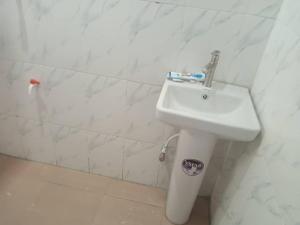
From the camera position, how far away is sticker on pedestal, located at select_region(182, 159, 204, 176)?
125 cm

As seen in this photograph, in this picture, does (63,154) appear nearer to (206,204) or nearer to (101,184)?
(101,184)

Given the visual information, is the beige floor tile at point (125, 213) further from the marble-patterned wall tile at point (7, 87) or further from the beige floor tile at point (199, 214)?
the marble-patterned wall tile at point (7, 87)

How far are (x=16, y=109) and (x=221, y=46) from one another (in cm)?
139

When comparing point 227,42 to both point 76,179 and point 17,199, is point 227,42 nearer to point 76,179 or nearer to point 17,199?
point 76,179

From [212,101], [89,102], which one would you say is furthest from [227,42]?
[89,102]

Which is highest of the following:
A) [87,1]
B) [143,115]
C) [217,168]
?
[87,1]

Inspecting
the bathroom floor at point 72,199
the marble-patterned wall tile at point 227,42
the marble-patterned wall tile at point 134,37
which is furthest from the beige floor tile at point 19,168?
the marble-patterned wall tile at point 227,42

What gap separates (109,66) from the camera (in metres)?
1.38

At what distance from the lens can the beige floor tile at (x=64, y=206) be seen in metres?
1.48

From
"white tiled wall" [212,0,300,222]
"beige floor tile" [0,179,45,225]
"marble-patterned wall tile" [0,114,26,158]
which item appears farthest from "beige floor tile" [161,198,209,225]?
"marble-patterned wall tile" [0,114,26,158]

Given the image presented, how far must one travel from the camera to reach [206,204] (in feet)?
5.51

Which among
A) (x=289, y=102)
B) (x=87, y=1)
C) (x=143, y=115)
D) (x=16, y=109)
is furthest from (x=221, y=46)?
(x=16, y=109)

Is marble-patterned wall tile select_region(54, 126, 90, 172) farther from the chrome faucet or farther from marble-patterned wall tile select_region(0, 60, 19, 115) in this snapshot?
the chrome faucet

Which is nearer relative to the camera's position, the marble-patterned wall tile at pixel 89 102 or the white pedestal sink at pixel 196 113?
the white pedestal sink at pixel 196 113
